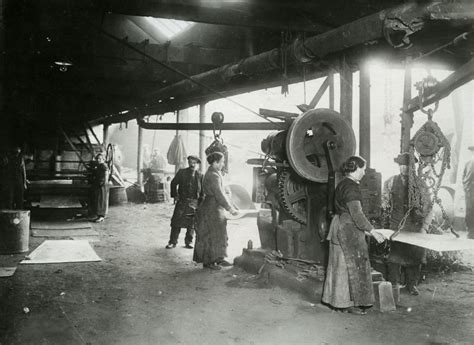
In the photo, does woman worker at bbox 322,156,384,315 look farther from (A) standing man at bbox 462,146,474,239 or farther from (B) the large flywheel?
(A) standing man at bbox 462,146,474,239

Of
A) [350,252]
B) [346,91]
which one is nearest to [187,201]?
[346,91]

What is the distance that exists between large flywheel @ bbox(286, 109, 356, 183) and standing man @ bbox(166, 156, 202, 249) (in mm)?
3248

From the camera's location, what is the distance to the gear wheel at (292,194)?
6566 mm

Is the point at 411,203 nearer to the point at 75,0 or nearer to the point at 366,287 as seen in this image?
the point at 366,287

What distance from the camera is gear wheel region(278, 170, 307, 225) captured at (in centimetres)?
657

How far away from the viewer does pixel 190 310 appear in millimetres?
5320

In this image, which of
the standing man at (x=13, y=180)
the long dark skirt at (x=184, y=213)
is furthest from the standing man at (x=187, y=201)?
the standing man at (x=13, y=180)

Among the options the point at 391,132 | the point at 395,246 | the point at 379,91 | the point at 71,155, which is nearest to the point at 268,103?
the point at 379,91

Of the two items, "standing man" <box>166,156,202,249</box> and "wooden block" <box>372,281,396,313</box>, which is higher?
"standing man" <box>166,156,202,249</box>

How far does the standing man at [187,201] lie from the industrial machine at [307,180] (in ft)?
6.88

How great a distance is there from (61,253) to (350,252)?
538 centimetres

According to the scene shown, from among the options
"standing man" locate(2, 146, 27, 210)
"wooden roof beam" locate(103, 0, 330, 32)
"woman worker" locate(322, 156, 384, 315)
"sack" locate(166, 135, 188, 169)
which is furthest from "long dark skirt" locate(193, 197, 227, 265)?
"sack" locate(166, 135, 188, 169)

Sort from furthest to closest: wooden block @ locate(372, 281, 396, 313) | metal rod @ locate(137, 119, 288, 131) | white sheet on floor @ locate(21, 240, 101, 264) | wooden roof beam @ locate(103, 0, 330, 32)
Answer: metal rod @ locate(137, 119, 288, 131)
white sheet on floor @ locate(21, 240, 101, 264)
wooden block @ locate(372, 281, 396, 313)
wooden roof beam @ locate(103, 0, 330, 32)

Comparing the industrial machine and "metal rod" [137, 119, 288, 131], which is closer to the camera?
the industrial machine
